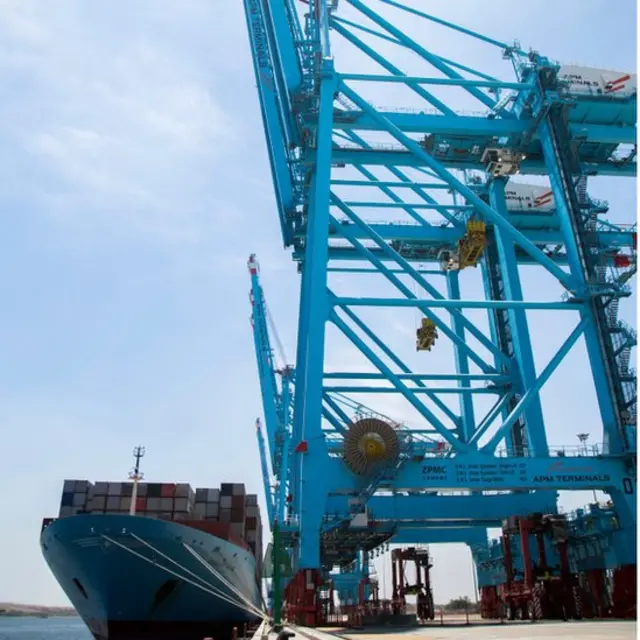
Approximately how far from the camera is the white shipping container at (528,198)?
28266 millimetres

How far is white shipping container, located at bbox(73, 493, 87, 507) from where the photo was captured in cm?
2702

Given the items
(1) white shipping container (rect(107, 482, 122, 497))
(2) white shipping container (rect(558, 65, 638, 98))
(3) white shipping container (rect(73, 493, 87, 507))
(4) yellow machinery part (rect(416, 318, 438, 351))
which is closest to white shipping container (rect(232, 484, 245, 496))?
(1) white shipping container (rect(107, 482, 122, 497))

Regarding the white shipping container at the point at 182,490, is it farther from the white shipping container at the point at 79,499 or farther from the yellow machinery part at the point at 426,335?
the yellow machinery part at the point at 426,335

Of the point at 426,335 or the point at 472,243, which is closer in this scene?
the point at 472,243

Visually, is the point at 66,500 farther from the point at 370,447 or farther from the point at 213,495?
the point at 370,447

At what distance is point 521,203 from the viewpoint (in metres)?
28.4

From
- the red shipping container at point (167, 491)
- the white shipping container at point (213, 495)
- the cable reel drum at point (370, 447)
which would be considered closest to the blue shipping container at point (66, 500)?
the red shipping container at point (167, 491)

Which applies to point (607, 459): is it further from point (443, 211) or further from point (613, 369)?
point (443, 211)

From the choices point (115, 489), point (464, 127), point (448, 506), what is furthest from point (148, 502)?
point (464, 127)

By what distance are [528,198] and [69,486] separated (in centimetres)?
2360

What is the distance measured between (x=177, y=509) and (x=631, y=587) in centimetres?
1754

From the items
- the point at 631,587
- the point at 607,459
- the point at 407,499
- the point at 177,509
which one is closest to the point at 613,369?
the point at 607,459

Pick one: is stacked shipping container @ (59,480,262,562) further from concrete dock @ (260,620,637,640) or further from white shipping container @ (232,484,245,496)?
concrete dock @ (260,620,637,640)

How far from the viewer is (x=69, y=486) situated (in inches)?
1089
